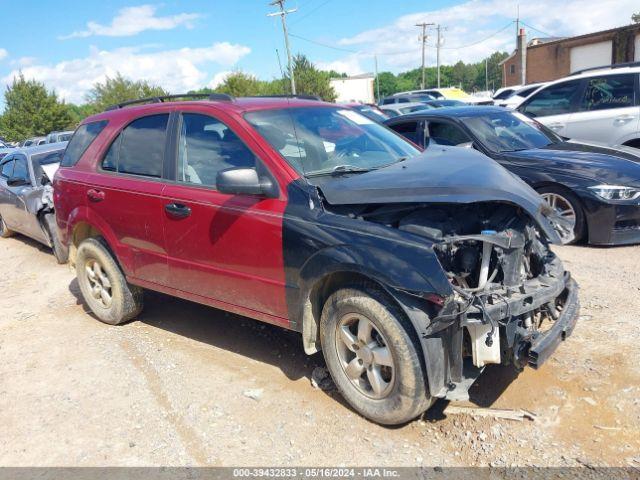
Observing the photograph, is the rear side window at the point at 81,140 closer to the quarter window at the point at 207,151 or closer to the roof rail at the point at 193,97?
the roof rail at the point at 193,97

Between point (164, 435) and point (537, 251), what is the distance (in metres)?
2.64

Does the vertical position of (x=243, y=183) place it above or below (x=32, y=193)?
above

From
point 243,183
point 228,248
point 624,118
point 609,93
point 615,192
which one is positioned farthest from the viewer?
point 609,93

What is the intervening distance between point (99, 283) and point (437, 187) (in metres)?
3.61

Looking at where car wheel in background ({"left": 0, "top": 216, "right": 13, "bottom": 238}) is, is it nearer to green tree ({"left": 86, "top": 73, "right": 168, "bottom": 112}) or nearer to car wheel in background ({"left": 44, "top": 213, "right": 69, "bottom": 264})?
car wheel in background ({"left": 44, "top": 213, "right": 69, "bottom": 264})

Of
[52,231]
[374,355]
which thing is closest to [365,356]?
[374,355]

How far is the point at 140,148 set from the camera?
4535 millimetres

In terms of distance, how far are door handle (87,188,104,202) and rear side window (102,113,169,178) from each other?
0.23 metres

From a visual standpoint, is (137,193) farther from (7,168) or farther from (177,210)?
(7,168)

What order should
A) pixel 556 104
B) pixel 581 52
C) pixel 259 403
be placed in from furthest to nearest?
pixel 581 52
pixel 556 104
pixel 259 403

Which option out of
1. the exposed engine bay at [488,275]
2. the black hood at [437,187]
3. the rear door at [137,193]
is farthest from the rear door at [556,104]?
the rear door at [137,193]

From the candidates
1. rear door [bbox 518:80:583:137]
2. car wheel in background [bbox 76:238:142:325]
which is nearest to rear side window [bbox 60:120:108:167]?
car wheel in background [bbox 76:238:142:325]

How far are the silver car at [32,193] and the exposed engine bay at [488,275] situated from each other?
574cm

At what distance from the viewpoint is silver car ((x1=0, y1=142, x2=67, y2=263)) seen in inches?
302
